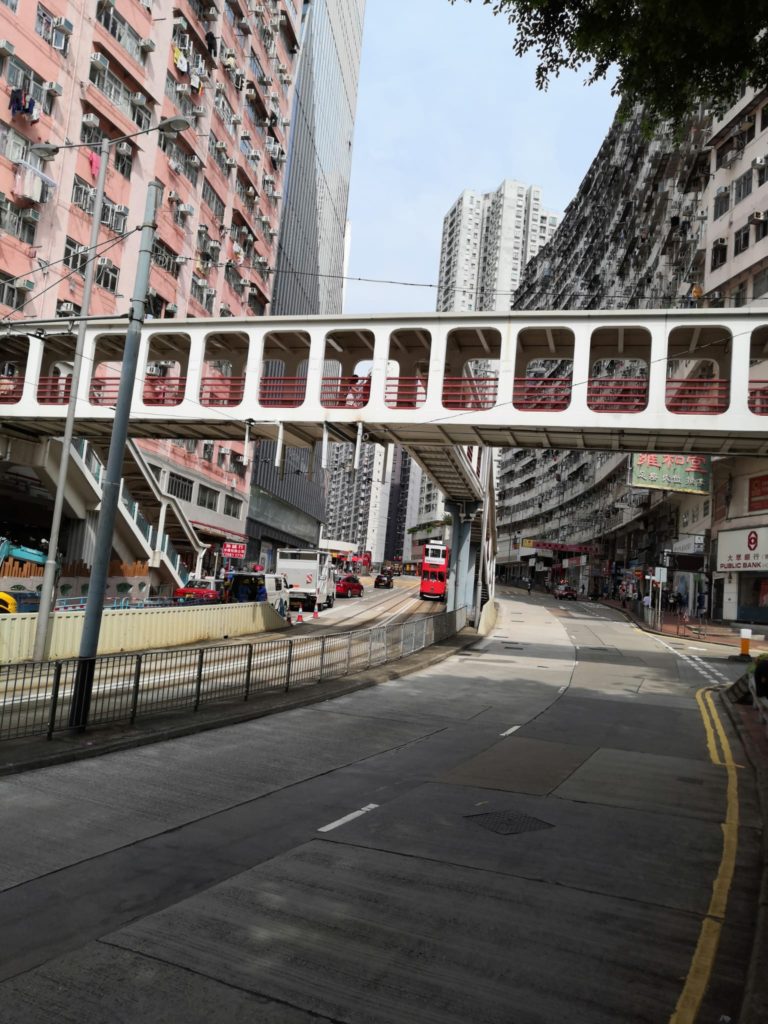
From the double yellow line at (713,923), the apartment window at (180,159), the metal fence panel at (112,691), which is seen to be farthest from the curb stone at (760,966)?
the apartment window at (180,159)

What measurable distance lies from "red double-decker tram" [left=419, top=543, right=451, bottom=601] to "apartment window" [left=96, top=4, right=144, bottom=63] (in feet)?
112

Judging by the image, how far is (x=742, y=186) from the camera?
141 ft

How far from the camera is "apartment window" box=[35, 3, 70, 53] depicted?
31.8m

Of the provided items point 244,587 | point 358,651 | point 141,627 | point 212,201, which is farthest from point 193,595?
point 212,201

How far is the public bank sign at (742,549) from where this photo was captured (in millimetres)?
38594

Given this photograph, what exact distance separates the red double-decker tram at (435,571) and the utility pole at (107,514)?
4451 centimetres

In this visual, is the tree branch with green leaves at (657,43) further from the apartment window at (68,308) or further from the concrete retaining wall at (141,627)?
the apartment window at (68,308)

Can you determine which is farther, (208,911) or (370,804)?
(370,804)

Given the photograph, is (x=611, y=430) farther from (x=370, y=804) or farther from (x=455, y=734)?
(x=370, y=804)

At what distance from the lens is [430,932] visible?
514 centimetres

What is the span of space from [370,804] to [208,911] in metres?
3.31

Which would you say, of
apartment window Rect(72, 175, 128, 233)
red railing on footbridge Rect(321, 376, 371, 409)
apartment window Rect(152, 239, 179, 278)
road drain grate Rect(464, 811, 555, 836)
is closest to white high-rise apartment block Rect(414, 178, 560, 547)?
apartment window Rect(152, 239, 179, 278)

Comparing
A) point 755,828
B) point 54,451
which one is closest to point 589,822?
point 755,828

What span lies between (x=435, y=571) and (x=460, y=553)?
2017 centimetres
